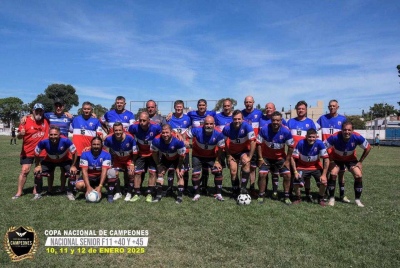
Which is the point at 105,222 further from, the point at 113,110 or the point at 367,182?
the point at 367,182

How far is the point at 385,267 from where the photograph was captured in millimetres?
3891

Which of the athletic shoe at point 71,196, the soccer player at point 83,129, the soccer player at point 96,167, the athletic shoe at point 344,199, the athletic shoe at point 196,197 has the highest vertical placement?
the soccer player at point 83,129

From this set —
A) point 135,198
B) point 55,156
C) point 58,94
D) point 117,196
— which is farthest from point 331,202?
point 58,94

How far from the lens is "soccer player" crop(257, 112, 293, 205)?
7.05 m

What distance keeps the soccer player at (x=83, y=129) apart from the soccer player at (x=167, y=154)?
1.71m

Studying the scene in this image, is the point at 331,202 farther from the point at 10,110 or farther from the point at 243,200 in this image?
the point at 10,110

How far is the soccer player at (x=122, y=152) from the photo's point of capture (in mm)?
7180

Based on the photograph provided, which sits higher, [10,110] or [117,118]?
[10,110]

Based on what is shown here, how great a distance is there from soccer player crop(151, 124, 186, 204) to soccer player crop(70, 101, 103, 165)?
171cm

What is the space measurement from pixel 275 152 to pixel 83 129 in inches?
191

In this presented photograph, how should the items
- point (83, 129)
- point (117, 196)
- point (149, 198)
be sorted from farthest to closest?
1. point (83, 129)
2. point (117, 196)
3. point (149, 198)

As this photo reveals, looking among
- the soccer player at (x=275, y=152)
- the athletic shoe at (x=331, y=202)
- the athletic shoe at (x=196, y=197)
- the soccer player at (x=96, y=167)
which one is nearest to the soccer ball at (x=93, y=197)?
the soccer player at (x=96, y=167)

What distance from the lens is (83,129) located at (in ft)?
25.1

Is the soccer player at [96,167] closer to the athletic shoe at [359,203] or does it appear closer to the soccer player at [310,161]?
the soccer player at [310,161]
